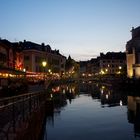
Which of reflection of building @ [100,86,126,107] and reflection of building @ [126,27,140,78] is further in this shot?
reflection of building @ [126,27,140,78]

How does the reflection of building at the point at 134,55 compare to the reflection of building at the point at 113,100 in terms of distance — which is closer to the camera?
the reflection of building at the point at 113,100

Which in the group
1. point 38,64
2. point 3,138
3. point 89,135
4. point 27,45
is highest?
point 27,45

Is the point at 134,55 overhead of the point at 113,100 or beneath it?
overhead

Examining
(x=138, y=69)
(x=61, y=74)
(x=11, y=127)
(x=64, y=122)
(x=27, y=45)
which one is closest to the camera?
(x=11, y=127)

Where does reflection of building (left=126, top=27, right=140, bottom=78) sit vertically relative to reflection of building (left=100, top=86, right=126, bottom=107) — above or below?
above

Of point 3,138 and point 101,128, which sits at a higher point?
point 3,138

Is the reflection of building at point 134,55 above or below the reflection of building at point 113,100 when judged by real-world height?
above

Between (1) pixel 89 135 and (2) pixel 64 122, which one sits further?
(2) pixel 64 122

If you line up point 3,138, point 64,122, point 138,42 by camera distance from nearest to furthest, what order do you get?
point 3,138 < point 64,122 < point 138,42

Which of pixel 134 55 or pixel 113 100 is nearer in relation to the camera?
pixel 113 100

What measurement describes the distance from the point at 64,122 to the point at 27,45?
320ft

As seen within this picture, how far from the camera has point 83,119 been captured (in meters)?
32.2

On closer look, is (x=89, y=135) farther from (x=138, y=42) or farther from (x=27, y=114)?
(x=138, y=42)

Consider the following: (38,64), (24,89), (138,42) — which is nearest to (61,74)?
(38,64)
